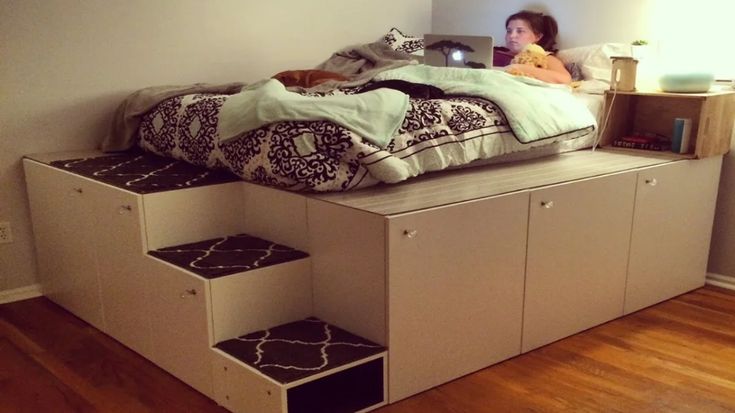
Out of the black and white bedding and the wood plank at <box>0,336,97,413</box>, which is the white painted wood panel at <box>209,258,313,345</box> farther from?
the wood plank at <box>0,336,97,413</box>

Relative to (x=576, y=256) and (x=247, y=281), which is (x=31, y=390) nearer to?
(x=247, y=281)

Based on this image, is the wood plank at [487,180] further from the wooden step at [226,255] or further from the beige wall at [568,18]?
the beige wall at [568,18]

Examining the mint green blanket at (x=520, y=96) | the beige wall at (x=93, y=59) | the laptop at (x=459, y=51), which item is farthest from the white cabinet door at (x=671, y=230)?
the beige wall at (x=93, y=59)

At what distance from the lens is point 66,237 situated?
262 cm

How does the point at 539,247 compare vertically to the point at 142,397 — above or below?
above

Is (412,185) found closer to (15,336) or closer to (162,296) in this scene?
(162,296)

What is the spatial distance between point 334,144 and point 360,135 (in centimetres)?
8

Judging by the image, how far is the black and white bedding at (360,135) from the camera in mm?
2023

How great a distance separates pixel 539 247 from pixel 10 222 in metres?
2.07

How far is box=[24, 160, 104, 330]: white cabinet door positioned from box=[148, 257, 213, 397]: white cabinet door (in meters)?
0.44

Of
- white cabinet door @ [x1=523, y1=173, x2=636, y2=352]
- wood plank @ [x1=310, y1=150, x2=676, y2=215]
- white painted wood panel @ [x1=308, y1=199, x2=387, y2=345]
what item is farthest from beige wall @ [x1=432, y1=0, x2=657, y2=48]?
white painted wood panel @ [x1=308, y1=199, x2=387, y2=345]

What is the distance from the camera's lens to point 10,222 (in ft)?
9.15

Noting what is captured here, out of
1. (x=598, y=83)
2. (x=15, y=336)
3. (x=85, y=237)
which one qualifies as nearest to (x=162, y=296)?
(x=85, y=237)

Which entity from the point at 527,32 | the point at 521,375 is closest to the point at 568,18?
the point at 527,32
